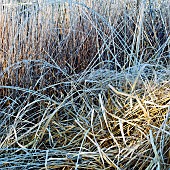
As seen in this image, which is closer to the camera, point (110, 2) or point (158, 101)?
point (158, 101)

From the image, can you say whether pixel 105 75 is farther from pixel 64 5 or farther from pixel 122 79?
pixel 64 5

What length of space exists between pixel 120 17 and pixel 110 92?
34.6 inches

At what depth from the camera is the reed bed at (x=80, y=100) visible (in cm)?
103

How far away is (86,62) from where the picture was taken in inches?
71.3

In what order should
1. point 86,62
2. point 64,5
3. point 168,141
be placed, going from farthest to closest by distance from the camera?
point 64,5
point 86,62
point 168,141

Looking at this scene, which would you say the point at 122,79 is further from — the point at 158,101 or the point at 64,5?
the point at 64,5

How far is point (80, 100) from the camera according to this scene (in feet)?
4.45

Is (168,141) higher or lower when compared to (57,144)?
higher

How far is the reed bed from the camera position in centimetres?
103

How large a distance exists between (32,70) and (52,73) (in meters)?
0.11

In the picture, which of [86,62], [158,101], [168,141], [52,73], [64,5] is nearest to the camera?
[168,141]

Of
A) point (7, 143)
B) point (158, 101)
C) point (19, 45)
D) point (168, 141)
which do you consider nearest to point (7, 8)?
point (19, 45)

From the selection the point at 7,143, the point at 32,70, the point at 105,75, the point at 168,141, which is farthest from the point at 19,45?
the point at 168,141

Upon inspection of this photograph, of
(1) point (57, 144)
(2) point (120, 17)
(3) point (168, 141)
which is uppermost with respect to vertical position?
(2) point (120, 17)
